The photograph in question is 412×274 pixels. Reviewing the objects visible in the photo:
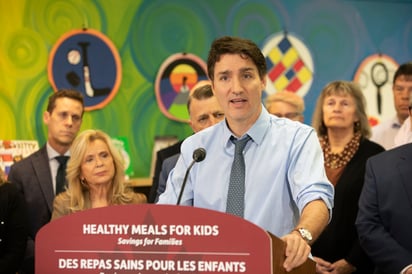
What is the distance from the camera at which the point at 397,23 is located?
6352 mm

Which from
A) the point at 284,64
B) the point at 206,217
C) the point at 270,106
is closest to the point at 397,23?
the point at 284,64

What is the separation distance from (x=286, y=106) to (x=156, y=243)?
2.87 metres

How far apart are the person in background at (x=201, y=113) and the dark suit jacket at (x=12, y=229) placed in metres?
0.70

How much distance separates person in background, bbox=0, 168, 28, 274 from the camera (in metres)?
3.27

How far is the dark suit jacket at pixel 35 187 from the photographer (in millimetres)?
3861

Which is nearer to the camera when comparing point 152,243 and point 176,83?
point 152,243

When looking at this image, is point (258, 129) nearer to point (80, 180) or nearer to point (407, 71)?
point (80, 180)

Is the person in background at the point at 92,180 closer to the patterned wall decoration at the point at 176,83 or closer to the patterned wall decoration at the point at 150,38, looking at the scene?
the patterned wall decoration at the point at 150,38

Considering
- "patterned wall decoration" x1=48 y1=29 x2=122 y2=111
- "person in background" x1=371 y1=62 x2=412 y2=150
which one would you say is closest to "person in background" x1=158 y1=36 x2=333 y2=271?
"person in background" x1=371 y1=62 x2=412 y2=150

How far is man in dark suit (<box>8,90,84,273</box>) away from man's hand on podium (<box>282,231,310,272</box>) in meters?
2.25

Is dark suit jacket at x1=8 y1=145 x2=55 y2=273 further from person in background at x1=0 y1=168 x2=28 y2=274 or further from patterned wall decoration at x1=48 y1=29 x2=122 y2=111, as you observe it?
patterned wall decoration at x1=48 y1=29 x2=122 y2=111

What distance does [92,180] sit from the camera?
147 inches

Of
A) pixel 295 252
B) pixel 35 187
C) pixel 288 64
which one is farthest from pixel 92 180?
pixel 288 64

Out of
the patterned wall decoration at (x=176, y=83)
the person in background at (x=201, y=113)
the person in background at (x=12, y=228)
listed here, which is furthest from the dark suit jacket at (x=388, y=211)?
the patterned wall decoration at (x=176, y=83)
